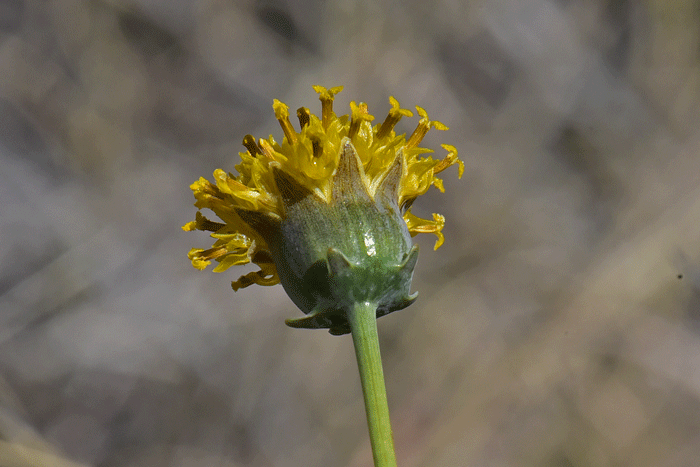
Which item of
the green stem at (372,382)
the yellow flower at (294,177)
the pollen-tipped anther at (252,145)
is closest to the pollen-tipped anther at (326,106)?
the yellow flower at (294,177)

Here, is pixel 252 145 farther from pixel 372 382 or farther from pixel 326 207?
pixel 372 382

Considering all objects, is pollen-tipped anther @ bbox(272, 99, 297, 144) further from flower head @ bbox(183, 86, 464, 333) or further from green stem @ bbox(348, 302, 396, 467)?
green stem @ bbox(348, 302, 396, 467)

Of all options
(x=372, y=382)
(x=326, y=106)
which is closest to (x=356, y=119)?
(x=326, y=106)

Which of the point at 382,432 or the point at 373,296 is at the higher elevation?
the point at 373,296

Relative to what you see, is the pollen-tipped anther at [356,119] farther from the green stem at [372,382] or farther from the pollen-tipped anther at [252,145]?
the green stem at [372,382]

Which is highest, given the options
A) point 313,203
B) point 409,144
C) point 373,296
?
point 409,144

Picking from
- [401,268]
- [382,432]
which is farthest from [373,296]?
[382,432]

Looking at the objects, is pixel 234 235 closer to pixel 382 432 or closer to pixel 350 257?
pixel 350 257

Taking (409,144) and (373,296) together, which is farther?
(409,144)
